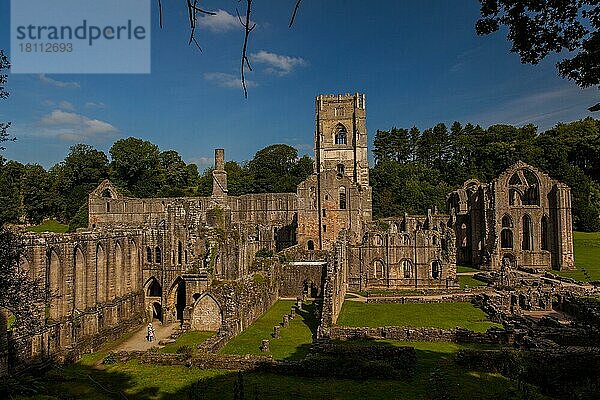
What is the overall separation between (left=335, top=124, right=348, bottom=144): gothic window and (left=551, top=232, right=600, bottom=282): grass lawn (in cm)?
2958

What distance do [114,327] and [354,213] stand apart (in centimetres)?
2503

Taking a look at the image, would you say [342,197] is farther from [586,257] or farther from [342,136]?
[586,257]

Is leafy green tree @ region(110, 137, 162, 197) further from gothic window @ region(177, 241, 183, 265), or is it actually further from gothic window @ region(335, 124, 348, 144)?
gothic window @ region(177, 241, 183, 265)

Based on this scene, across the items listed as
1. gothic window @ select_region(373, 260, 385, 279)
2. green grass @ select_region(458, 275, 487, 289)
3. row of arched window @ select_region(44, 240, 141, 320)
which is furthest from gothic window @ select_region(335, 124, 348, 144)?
row of arched window @ select_region(44, 240, 141, 320)

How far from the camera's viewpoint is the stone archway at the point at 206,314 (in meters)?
25.5

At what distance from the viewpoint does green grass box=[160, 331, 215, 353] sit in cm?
2219

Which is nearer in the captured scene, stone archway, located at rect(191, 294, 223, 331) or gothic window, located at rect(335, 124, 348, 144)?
stone archway, located at rect(191, 294, 223, 331)

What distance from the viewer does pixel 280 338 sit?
923 inches

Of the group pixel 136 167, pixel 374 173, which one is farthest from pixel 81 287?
pixel 374 173

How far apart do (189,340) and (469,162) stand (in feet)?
254

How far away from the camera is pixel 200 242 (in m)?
29.7

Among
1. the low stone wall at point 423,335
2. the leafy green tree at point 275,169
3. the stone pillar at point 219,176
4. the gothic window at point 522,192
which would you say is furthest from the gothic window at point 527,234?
the leafy green tree at point 275,169

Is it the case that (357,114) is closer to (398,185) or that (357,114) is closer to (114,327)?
(398,185)

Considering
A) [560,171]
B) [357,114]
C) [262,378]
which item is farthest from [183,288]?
[560,171]
